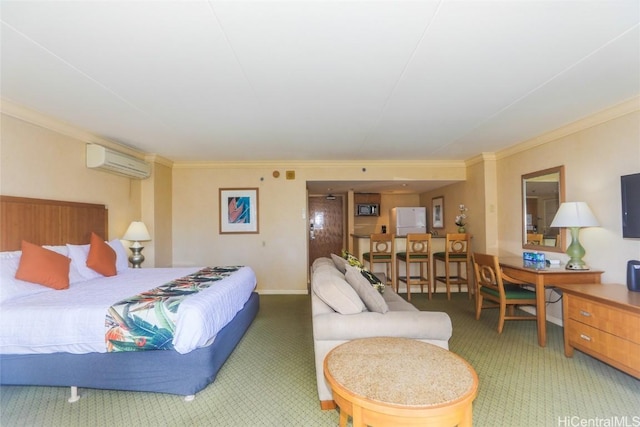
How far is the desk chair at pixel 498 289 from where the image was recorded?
336cm

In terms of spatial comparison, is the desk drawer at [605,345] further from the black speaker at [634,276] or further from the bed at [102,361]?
the bed at [102,361]

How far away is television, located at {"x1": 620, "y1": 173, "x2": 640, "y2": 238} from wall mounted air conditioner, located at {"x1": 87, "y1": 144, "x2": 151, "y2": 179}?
546cm

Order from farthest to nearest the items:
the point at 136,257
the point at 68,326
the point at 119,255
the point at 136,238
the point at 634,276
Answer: the point at 136,257 → the point at 136,238 → the point at 119,255 → the point at 634,276 → the point at 68,326

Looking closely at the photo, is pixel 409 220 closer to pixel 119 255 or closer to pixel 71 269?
pixel 119 255

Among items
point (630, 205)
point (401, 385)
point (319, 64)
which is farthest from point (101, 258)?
point (630, 205)

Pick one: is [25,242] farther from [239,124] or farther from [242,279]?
[239,124]

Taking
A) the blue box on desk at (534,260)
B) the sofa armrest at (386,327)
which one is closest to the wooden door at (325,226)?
the blue box on desk at (534,260)

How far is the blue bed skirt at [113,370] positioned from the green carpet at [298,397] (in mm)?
115

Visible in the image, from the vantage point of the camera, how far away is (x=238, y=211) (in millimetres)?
5449

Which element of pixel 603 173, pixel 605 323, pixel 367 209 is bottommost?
pixel 605 323

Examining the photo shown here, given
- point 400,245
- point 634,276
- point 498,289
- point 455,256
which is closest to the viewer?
point 634,276

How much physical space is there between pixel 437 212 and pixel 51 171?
21.6ft

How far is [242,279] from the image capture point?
11.3ft

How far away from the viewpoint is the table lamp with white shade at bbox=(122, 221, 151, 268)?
420cm
